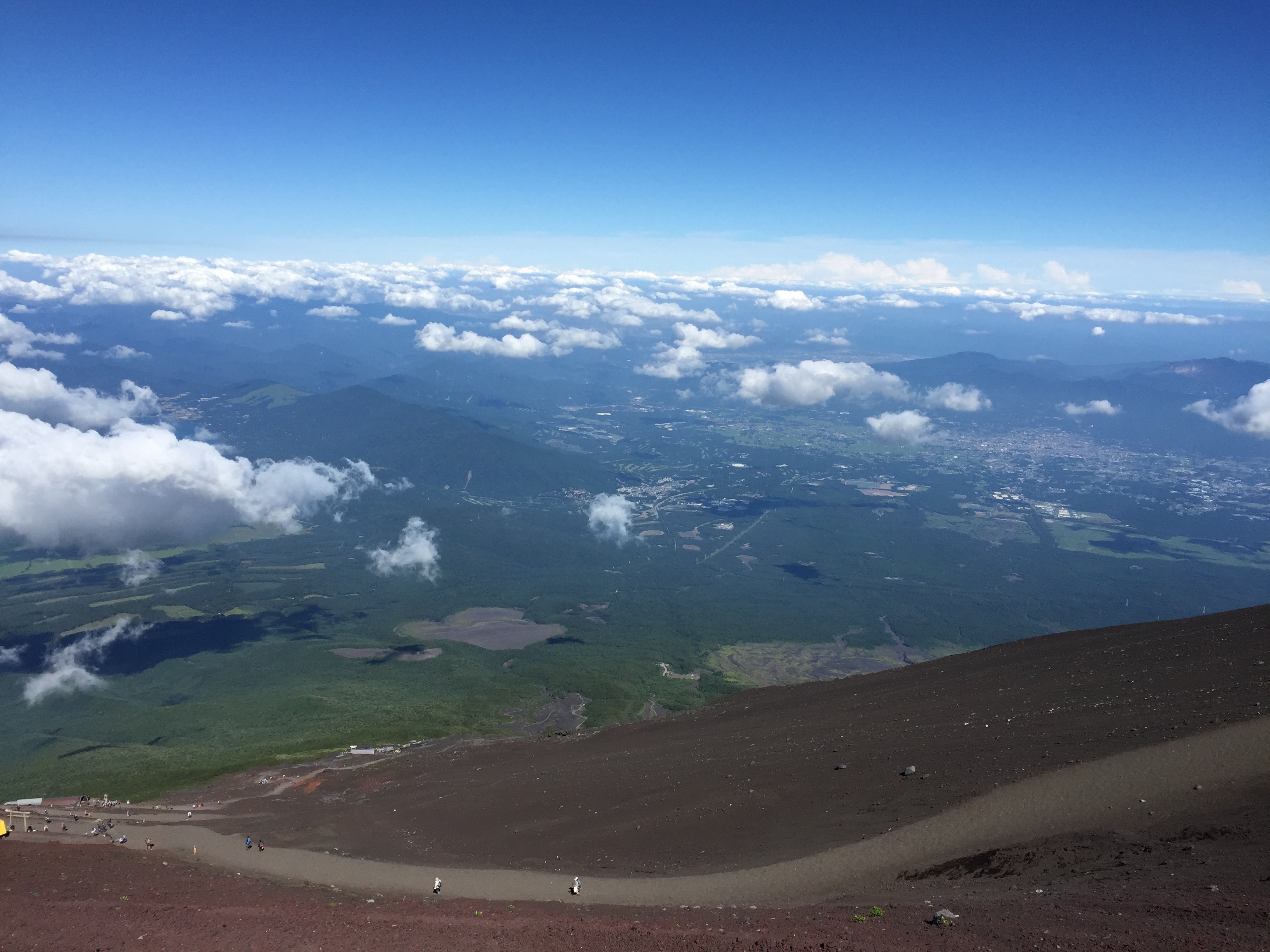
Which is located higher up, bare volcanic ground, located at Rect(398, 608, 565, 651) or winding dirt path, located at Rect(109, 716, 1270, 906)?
winding dirt path, located at Rect(109, 716, 1270, 906)

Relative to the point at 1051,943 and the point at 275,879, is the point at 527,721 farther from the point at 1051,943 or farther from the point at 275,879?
the point at 1051,943

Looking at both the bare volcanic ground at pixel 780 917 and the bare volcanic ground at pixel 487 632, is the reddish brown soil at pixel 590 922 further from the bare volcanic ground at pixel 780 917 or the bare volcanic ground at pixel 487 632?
the bare volcanic ground at pixel 487 632

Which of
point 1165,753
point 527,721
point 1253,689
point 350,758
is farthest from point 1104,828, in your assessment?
point 527,721

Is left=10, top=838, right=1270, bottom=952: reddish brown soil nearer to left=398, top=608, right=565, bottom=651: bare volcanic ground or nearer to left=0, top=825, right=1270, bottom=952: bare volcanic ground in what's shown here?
left=0, top=825, right=1270, bottom=952: bare volcanic ground

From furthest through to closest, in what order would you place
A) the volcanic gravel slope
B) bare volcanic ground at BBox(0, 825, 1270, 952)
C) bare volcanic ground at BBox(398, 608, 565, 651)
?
1. bare volcanic ground at BBox(398, 608, 565, 651)
2. the volcanic gravel slope
3. bare volcanic ground at BBox(0, 825, 1270, 952)

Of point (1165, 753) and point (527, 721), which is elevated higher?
point (1165, 753)

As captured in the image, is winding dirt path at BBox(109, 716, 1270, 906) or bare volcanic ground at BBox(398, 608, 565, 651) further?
bare volcanic ground at BBox(398, 608, 565, 651)

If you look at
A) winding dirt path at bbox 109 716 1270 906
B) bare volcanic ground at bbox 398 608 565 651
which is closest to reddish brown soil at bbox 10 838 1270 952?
winding dirt path at bbox 109 716 1270 906

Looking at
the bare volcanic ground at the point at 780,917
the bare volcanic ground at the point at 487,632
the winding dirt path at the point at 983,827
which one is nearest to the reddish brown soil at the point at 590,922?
the bare volcanic ground at the point at 780,917
